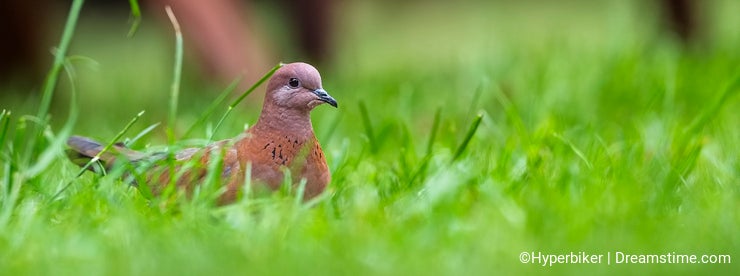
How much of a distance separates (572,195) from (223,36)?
7.68 feet

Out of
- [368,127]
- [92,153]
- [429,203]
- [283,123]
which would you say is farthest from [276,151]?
[368,127]

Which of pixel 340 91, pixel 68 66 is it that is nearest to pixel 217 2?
pixel 340 91

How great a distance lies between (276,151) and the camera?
2414mm

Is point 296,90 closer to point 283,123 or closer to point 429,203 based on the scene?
point 283,123

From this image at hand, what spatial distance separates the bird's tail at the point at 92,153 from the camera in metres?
2.62

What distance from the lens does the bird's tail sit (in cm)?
262

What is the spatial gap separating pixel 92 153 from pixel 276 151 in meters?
0.48

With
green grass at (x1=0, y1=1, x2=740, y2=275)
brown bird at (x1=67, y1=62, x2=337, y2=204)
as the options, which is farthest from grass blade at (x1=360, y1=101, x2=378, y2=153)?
brown bird at (x1=67, y1=62, x2=337, y2=204)

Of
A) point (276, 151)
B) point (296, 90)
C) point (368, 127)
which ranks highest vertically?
point (368, 127)

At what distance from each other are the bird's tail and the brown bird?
81 mm

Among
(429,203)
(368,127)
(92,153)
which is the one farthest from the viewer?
(368,127)

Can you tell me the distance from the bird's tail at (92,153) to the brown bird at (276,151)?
0.27 ft

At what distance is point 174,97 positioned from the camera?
272cm

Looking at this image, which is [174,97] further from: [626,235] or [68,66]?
[626,235]
